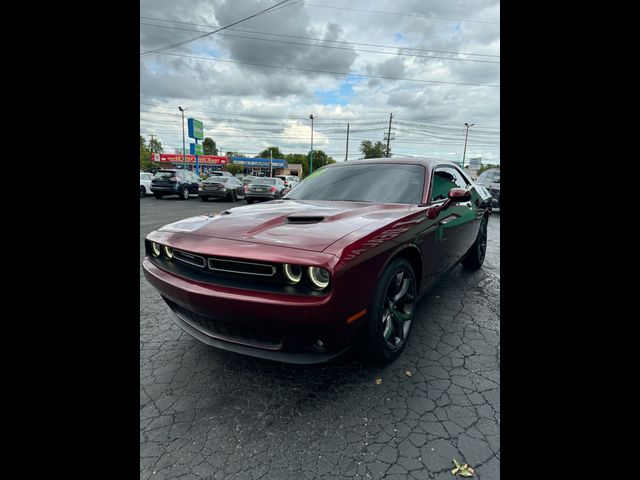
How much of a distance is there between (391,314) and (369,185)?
135 cm

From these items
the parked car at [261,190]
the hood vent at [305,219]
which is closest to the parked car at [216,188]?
the parked car at [261,190]

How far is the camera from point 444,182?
3.43 m

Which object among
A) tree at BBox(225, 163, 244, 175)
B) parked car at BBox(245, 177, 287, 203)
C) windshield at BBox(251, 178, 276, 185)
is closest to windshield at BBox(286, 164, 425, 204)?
parked car at BBox(245, 177, 287, 203)

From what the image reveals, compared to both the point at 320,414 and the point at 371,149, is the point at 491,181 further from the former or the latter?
the point at 371,149

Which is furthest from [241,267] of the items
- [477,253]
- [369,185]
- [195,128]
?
[195,128]

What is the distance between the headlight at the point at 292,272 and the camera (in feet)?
5.54

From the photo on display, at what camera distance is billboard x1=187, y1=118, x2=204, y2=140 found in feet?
120

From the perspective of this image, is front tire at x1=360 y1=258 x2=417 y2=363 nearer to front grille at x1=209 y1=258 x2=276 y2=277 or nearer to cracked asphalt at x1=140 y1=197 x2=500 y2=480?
cracked asphalt at x1=140 y1=197 x2=500 y2=480

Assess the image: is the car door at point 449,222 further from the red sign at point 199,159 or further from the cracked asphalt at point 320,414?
the red sign at point 199,159
